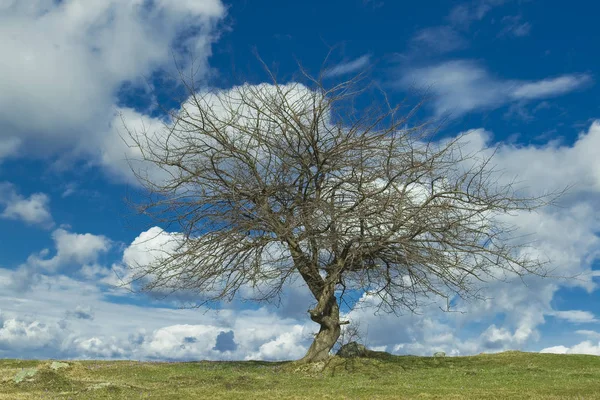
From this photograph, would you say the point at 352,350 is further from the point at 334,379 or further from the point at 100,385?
the point at 100,385

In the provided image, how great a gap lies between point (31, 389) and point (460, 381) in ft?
45.8

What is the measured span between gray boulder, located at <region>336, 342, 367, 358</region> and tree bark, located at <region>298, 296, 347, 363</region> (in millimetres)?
1307

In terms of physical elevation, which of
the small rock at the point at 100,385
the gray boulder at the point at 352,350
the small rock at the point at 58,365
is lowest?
the small rock at the point at 100,385

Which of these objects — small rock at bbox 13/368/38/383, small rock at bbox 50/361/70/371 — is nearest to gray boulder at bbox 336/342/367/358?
small rock at bbox 50/361/70/371

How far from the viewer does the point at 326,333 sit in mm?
23953

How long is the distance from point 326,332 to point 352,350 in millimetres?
2066

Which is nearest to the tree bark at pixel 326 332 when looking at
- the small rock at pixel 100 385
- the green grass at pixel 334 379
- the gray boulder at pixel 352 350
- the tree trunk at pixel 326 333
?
the tree trunk at pixel 326 333

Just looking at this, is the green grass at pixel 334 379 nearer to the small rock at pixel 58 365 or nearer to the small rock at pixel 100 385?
the small rock at pixel 100 385

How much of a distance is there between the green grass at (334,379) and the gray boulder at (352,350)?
2.34ft

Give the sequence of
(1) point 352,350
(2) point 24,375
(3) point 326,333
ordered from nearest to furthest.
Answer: (2) point 24,375, (3) point 326,333, (1) point 352,350

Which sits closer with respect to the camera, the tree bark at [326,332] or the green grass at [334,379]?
the green grass at [334,379]

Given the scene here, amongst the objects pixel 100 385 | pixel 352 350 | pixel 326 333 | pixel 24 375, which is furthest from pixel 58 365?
pixel 352 350

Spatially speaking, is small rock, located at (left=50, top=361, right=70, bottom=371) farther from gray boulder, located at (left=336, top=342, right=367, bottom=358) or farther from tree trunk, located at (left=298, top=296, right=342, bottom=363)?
gray boulder, located at (left=336, top=342, right=367, bottom=358)

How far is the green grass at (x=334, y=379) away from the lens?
16844mm
